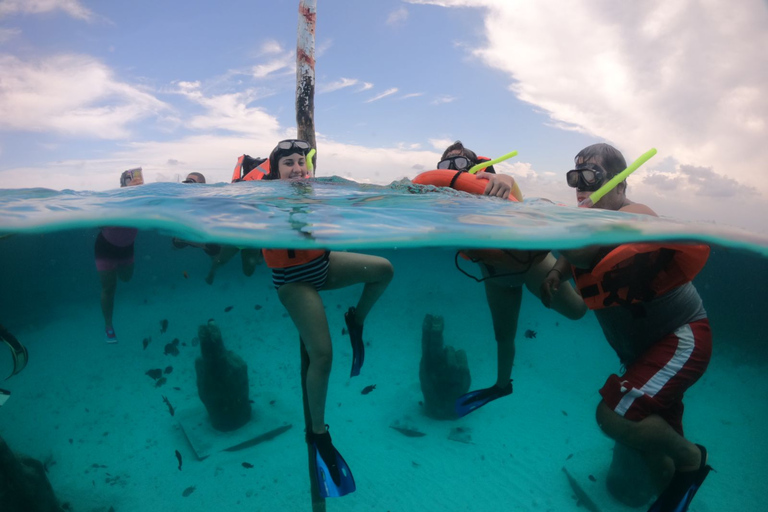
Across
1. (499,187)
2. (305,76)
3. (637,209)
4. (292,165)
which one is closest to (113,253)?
(292,165)

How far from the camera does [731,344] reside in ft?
62.1

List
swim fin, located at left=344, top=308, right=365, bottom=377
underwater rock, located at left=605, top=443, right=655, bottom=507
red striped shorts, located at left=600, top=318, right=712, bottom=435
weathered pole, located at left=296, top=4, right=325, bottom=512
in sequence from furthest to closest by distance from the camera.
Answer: weathered pole, located at left=296, top=4, right=325, bottom=512, underwater rock, located at left=605, top=443, right=655, bottom=507, swim fin, located at left=344, top=308, right=365, bottom=377, red striped shorts, located at left=600, top=318, right=712, bottom=435

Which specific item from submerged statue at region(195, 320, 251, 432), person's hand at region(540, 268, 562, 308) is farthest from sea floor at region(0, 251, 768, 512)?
person's hand at region(540, 268, 562, 308)

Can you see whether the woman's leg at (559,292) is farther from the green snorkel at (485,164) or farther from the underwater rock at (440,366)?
the underwater rock at (440,366)

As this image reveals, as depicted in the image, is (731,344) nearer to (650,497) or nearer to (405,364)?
(650,497)

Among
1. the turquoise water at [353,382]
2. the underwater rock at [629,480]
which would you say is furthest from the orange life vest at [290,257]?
the underwater rock at [629,480]

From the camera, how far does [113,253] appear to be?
8.55 m

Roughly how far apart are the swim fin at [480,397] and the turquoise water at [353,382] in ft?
7.50

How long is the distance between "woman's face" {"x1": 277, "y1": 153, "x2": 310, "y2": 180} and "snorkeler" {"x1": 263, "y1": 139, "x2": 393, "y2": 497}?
2.43 m

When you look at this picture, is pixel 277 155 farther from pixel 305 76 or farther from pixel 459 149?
pixel 305 76

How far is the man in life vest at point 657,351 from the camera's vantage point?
10.8 feet

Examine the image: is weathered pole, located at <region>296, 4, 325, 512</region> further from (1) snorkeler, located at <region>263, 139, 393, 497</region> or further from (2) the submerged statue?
(1) snorkeler, located at <region>263, 139, 393, 497</region>

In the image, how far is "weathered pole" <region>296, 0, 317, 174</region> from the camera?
9633 mm

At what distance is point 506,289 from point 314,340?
2.85m
